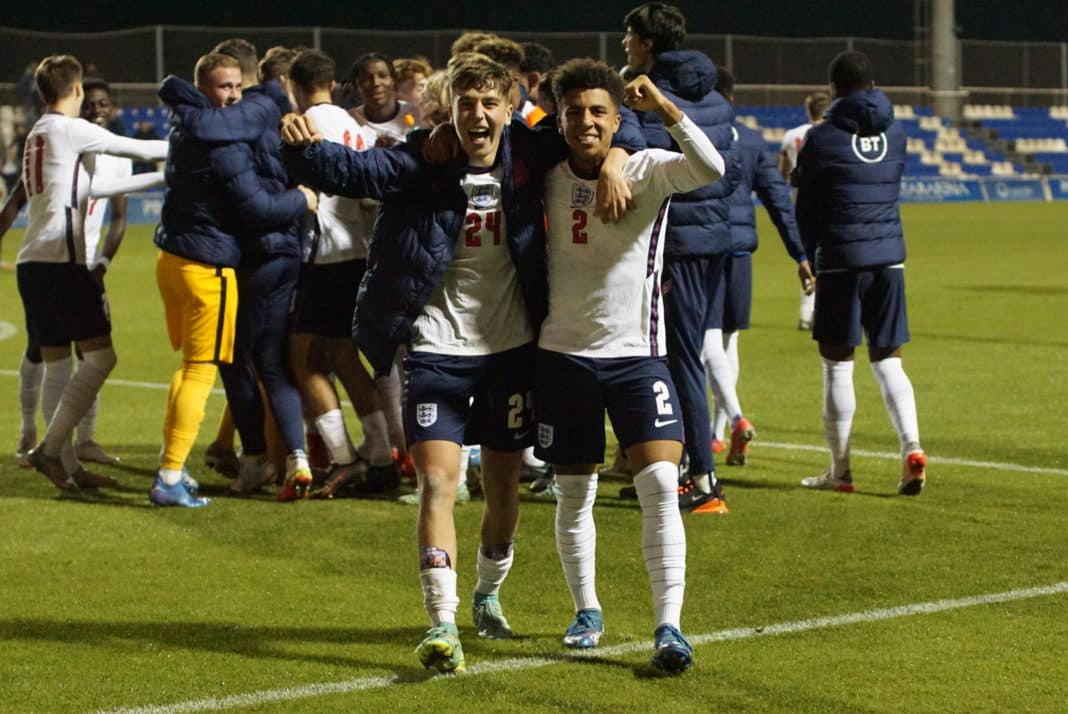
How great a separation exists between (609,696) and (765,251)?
69.4 feet

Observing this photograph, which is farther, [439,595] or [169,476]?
[169,476]

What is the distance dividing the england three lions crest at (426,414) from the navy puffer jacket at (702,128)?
2.42 m

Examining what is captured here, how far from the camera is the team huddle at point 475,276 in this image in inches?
211

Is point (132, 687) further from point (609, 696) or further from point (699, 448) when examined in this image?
point (699, 448)

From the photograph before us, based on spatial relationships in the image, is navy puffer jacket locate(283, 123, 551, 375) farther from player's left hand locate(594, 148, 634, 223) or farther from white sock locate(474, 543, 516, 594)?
white sock locate(474, 543, 516, 594)

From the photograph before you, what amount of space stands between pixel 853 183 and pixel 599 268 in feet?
10.6

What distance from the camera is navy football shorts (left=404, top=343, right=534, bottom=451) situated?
5.43 m

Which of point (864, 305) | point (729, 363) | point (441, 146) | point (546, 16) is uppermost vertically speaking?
point (546, 16)

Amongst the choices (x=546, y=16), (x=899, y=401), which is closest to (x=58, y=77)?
(x=899, y=401)

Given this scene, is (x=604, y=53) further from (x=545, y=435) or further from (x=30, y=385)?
(x=545, y=435)

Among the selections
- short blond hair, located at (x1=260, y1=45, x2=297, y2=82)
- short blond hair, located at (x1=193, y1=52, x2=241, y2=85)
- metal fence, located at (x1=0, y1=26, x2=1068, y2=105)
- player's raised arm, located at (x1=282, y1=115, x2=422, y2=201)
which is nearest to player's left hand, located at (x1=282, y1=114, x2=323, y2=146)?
player's raised arm, located at (x1=282, y1=115, x2=422, y2=201)

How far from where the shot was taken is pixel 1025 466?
8992 mm

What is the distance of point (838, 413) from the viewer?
27.7 feet

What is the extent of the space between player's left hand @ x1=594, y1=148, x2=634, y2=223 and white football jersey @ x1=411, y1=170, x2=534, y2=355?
1.05 ft
